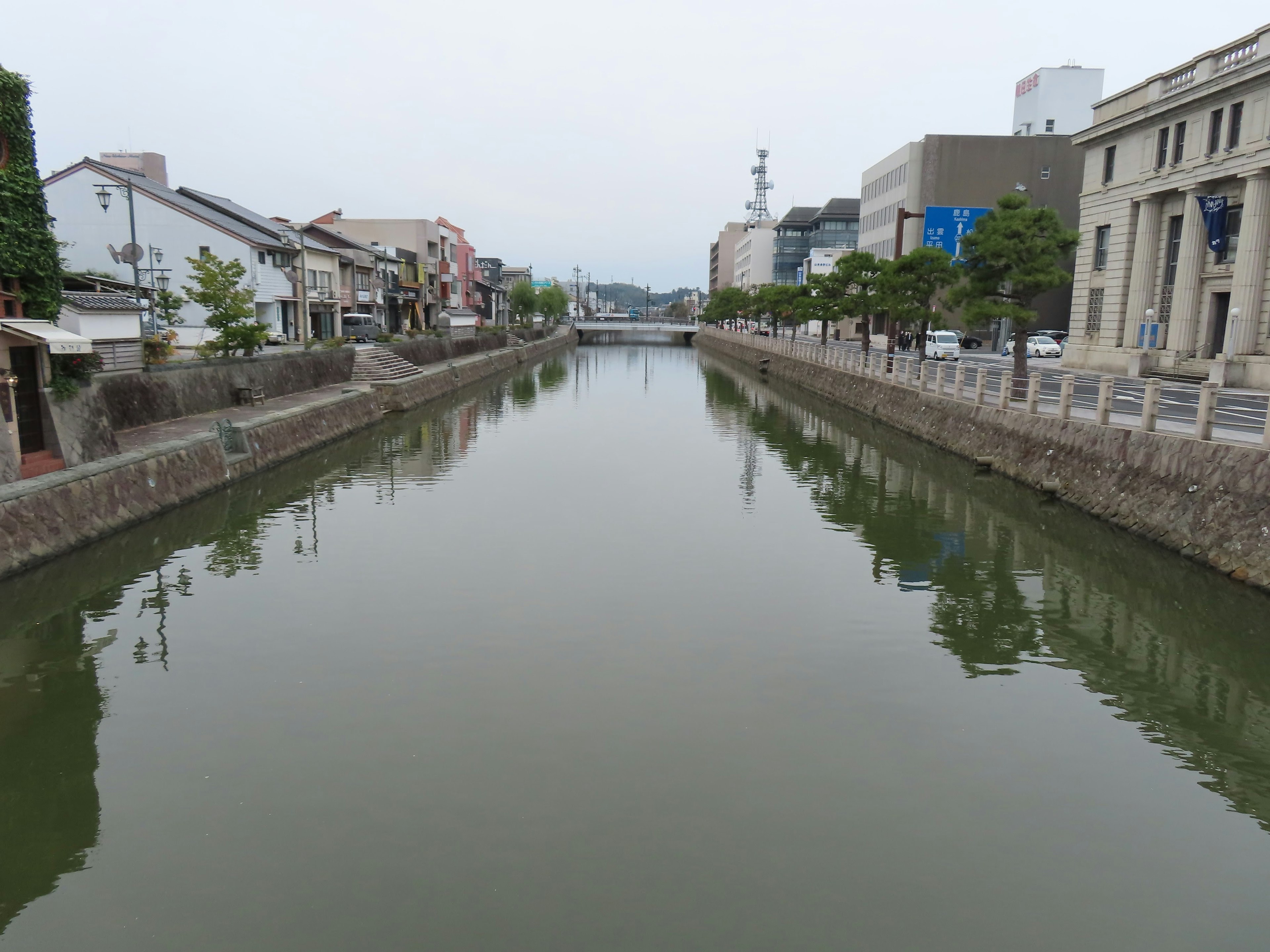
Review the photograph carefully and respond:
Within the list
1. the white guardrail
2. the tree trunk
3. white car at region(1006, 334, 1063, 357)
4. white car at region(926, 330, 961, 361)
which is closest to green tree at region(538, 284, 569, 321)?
white car at region(926, 330, 961, 361)

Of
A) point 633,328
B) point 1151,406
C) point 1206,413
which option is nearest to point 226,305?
point 1151,406

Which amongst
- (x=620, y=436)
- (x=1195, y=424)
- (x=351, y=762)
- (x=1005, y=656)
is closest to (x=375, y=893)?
(x=351, y=762)

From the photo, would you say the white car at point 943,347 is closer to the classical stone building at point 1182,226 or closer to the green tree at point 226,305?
the classical stone building at point 1182,226

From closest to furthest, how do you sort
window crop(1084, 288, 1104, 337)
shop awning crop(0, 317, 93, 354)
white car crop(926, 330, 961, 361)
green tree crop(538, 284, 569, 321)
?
shop awning crop(0, 317, 93, 354), window crop(1084, 288, 1104, 337), white car crop(926, 330, 961, 361), green tree crop(538, 284, 569, 321)

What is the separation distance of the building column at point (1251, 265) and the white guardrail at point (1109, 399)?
3.74m

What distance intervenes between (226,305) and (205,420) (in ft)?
21.0

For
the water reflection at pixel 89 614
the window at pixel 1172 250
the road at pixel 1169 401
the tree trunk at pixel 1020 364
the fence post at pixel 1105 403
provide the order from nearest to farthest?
the water reflection at pixel 89 614
the road at pixel 1169 401
the fence post at pixel 1105 403
the tree trunk at pixel 1020 364
the window at pixel 1172 250

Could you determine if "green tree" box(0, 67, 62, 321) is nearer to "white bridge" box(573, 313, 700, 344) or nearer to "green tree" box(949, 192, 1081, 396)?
"green tree" box(949, 192, 1081, 396)

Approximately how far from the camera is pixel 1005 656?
39.6 ft

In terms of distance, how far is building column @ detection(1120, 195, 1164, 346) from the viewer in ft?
127

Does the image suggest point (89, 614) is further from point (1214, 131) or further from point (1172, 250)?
point (1172, 250)

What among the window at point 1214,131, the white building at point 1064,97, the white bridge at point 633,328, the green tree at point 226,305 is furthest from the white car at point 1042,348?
the white bridge at point 633,328

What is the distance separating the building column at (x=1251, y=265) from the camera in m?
31.7

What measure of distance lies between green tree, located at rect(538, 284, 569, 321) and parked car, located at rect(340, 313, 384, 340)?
183ft
